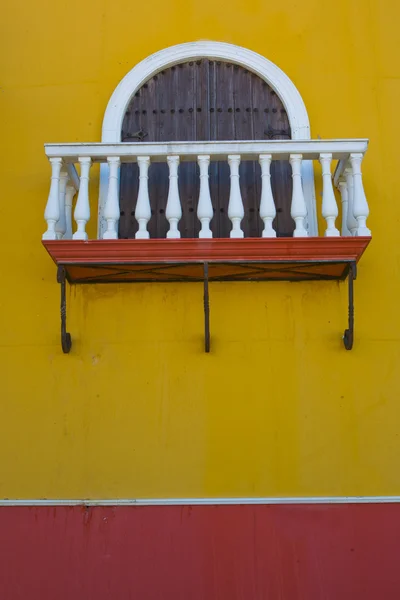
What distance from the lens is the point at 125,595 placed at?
189 inches

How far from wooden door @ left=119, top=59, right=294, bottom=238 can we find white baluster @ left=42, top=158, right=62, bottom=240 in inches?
26.3

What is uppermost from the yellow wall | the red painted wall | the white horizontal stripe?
the yellow wall

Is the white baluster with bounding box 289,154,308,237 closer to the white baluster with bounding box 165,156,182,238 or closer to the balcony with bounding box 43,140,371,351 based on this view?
the balcony with bounding box 43,140,371,351

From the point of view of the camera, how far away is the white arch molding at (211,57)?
5844mm

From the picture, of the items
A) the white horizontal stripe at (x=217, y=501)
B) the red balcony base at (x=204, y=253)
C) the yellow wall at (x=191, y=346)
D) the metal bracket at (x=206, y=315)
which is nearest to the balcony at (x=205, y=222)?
the red balcony base at (x=204, y=253)

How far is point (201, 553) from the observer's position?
4.86m

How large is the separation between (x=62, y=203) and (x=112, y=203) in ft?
1.46

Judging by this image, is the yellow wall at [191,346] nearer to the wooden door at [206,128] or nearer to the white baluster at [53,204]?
the wooden door at [206,128]

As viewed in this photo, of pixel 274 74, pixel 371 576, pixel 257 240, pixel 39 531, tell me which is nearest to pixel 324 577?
pixel 371 576

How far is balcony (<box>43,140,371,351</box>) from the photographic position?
16.9 ft

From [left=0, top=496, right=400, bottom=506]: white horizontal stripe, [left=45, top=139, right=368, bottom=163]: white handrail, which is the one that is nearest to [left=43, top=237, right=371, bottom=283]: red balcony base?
[left=45, top=139, right=368, bottom=163]: white handrail

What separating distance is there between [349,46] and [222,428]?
137 inches

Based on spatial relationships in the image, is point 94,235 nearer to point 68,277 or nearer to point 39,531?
point 68,277

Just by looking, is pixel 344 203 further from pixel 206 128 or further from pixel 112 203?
pixel 112 203
